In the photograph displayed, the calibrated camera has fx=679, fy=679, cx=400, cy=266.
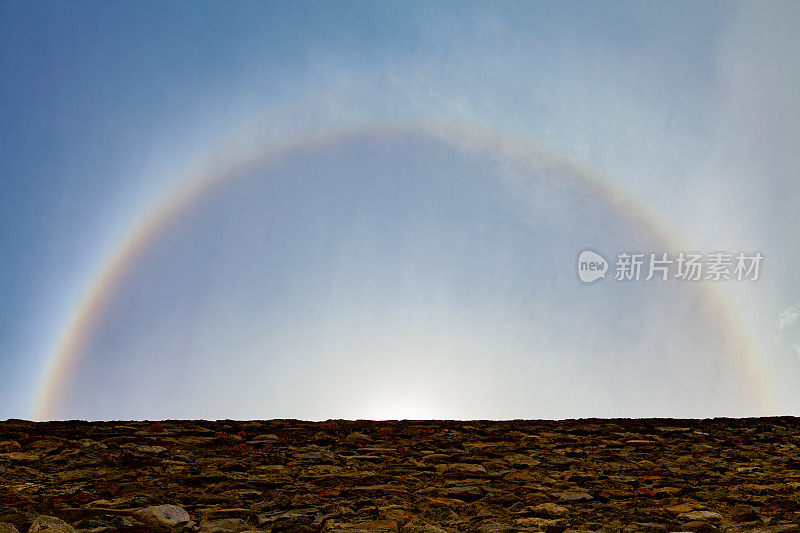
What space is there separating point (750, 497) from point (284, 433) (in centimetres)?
476

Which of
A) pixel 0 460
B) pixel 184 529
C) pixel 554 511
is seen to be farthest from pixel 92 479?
pixel 554 511

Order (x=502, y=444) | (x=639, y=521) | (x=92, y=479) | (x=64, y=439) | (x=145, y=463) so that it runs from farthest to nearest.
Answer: (x=502, y=444) < (x=64, y=439) < (x=145, y=463) < (x=92, y=479) < (x=639, y=521)

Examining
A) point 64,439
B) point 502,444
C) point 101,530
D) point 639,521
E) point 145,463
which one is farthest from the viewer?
point 502,444

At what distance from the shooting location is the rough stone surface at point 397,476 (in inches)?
206

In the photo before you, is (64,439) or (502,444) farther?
(502,444)

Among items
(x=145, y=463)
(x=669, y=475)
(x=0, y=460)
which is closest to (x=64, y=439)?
(x=0, y=460)

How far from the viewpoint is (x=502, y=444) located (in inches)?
304

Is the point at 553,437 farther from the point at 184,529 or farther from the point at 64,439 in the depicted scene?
the point at 64,439

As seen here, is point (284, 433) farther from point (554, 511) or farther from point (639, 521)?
point (639, 521)

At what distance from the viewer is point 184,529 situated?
4.91m

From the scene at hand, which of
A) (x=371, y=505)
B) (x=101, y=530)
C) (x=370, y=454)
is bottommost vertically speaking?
(x=101, y=530)

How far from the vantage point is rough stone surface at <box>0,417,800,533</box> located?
5.22 metres

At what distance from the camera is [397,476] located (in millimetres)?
6422

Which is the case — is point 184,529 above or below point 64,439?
below
